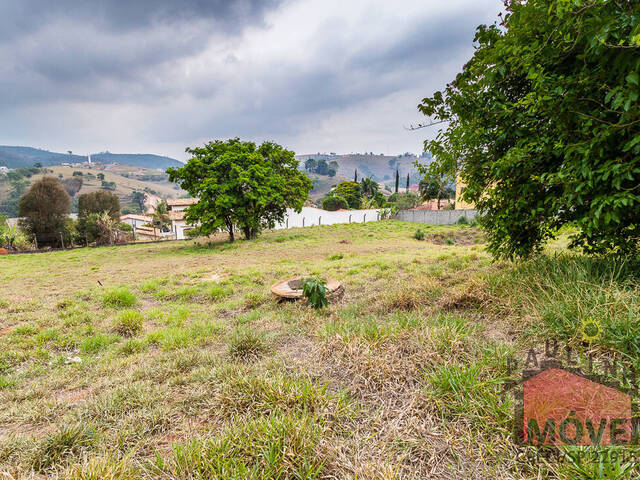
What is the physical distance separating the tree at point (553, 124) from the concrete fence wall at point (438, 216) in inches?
979

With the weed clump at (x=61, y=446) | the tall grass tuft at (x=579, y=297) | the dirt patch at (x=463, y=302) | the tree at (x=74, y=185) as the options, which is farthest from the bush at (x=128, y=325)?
the tree at (x=74, y=185)

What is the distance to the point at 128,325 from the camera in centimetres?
430

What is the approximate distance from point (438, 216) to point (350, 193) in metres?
25.4

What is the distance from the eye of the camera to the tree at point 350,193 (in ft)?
166

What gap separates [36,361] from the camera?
11.2 feet

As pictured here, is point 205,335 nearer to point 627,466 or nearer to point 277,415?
point 277,415

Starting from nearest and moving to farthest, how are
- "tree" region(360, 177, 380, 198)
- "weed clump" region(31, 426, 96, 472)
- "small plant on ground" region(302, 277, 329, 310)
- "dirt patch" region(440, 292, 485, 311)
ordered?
"weed clump" region(31, 426, 96, 472)
"dirt patch" region(440, 292, 485, 311)
"small plant on ground" region(302, 277, 329, 310)
"tree" region(360, 177, 380, 198)

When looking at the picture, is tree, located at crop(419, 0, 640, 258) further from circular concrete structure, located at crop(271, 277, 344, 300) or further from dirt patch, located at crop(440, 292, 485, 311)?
circular concrete structure, located at crop(271, 277, 344, 300)

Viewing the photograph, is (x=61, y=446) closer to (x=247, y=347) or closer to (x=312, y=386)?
(x=247, y=347)

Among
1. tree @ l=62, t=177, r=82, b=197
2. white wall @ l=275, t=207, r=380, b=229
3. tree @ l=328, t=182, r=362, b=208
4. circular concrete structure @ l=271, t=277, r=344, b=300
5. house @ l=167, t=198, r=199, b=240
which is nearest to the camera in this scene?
circular concrete structure @ l=271, t=277, r=344, b=300

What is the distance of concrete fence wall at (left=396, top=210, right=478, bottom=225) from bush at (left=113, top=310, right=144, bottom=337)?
27.7 metres

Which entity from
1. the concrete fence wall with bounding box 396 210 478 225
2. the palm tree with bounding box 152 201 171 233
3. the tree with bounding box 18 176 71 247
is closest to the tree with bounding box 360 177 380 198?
the concrete fence wall with bounding box 396 210 478 225

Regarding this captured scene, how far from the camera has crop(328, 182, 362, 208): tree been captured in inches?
1993

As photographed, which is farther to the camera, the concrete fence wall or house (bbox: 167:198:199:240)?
house (bbox: 167:198:199:240)
